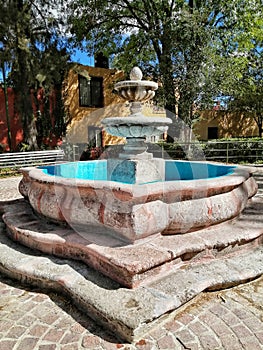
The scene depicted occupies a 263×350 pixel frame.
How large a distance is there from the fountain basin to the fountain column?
176 centimetres

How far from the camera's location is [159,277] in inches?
102

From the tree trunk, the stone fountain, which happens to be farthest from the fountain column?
the tree trunk

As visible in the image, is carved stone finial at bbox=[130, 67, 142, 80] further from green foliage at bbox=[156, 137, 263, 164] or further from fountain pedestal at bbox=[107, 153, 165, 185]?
green foliage at bbox=[156, 137, 263, 164]

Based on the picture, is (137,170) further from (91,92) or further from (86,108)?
(91,92)

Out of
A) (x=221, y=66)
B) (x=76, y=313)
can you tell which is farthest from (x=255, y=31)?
(x=76, y=313)

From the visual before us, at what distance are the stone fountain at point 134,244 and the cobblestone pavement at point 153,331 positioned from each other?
3.8 inches

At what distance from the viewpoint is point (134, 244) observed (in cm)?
281

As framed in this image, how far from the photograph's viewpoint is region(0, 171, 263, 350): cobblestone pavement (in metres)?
2.00

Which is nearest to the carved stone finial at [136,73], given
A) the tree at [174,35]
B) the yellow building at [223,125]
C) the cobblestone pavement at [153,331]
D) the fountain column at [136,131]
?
the fountain column at [136,131]

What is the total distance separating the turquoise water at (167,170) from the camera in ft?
17.9

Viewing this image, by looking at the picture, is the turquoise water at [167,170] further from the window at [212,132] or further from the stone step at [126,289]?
the window at [212,132]

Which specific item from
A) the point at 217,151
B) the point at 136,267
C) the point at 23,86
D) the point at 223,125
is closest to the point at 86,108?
the point at 23,86

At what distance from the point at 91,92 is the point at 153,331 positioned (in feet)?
→ 51.6

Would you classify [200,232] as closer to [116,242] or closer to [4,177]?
[116,242]
